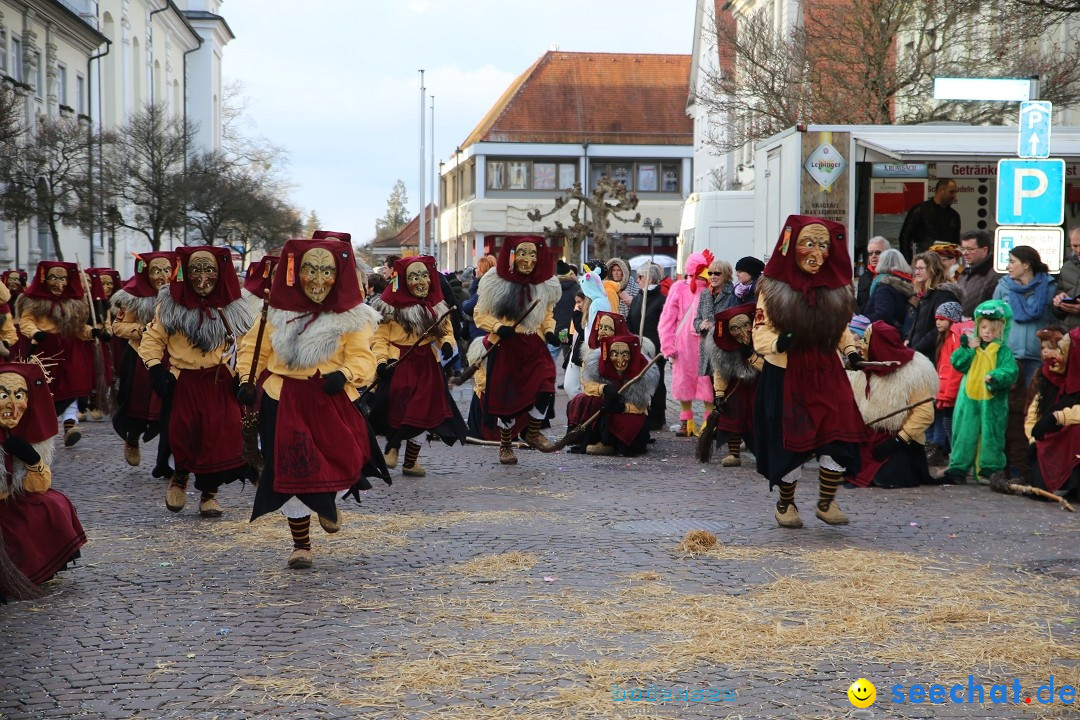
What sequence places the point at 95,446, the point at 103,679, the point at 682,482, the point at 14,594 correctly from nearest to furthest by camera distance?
the point at 103,679 < the point at 14,594 < the point at 682,482 < the point at 95,446

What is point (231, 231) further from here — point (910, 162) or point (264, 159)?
point (910, 162)

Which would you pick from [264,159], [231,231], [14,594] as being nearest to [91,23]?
[231,231]

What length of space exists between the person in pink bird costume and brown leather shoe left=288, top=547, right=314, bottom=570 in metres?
7.02

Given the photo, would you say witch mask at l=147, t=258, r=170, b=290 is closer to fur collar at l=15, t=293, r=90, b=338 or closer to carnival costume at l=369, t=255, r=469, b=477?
carnival costume at l=369, t=255, r=469, b=477

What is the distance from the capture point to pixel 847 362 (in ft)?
28.8

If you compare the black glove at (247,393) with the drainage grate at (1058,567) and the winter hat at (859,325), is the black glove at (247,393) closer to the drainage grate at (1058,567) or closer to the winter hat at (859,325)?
the drainage grate at (1058,567)

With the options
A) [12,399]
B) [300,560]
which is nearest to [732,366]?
[300,560]

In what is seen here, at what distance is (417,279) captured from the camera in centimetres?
1191

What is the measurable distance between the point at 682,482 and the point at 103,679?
6613mm

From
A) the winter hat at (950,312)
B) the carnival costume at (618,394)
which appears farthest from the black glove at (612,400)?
the winter hat at (950,312)

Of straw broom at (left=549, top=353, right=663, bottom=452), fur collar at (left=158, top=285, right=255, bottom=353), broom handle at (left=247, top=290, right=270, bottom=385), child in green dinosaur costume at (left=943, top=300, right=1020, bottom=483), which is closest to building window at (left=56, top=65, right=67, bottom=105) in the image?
straw broom at (left=549, top=353, right=663, bottom=452)

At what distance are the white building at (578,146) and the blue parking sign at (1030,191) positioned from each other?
52.4 meters

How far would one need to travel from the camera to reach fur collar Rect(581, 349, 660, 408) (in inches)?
526

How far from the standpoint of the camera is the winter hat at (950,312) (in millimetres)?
11734
